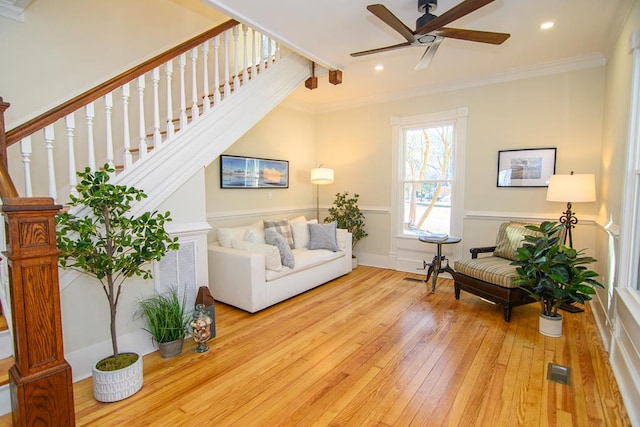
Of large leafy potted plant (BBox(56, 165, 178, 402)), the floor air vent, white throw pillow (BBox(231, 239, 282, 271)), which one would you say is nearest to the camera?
large leafy potted plant (BBox(56, 165, 178, 402))

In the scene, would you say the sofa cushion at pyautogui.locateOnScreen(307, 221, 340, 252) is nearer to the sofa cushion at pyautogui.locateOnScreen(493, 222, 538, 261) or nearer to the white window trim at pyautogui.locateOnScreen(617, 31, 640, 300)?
the sofa cushion at pyautogui.locateOnScreen(493, 222, 538, 261)

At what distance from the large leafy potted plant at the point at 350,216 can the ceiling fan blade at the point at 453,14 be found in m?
3.15

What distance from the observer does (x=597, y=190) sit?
3.70 meters

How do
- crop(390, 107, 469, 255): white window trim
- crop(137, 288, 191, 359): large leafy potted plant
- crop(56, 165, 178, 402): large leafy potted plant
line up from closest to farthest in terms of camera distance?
crop(56, 165, 178, 402): large leafy potted plant < crop(137, 288, 191, 359): large leafy potted plant < crop(390, 107, 469, 255): white window trim

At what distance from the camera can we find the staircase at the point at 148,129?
85.0 inches

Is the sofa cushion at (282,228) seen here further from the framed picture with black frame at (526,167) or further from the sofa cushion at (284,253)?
the framed picture with black frame at (526,167)

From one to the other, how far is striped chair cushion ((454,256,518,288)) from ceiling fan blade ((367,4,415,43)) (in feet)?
7.88

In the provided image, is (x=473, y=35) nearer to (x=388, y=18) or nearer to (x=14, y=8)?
(x=388, y=18)

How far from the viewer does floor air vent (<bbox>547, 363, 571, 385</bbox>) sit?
223 cm

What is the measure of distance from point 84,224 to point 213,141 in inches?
53.9

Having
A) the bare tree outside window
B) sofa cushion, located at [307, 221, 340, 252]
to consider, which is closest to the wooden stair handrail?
sofa cushion, located at [307, 221, 340, 252]

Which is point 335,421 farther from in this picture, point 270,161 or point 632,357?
point 270,161

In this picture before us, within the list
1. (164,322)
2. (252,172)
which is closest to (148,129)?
(252,172)

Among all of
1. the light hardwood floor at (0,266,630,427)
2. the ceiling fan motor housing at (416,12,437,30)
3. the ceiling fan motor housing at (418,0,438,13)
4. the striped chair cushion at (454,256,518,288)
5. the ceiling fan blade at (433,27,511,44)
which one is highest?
the ceiling fan motor housing at (418,0,438,13)
